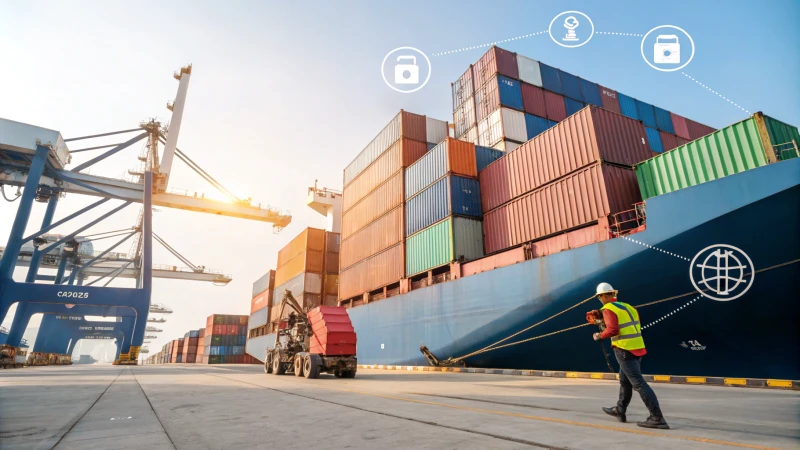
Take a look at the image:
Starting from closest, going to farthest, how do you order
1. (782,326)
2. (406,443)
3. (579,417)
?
(406,443), (579,417), (782,326)

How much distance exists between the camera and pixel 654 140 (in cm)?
2117

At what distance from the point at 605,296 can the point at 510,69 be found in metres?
20.0

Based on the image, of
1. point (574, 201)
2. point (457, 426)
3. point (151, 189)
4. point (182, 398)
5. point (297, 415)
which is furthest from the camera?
point (151, 189)

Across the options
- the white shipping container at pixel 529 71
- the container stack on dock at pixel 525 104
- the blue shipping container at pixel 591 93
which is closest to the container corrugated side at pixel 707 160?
the container stack on dock at pixel 525 104

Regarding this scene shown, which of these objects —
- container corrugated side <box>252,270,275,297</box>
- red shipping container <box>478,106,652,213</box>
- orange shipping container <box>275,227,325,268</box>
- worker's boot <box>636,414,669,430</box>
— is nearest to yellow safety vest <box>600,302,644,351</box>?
worker's boot <box>636,414,669,430</box>

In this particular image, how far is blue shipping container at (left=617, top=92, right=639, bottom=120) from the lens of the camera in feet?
79.9

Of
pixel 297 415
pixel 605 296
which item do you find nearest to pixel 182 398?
pixel 297 415

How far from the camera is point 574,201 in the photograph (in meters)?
13.1

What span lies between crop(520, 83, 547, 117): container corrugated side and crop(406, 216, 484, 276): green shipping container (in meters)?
8.24

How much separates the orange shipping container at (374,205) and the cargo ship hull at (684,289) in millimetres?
9462

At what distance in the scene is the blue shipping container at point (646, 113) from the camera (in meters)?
23.7

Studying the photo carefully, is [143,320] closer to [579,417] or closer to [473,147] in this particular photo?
[473,147]

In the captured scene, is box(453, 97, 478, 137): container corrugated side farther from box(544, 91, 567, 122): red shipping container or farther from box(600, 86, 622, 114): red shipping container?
box(600, 86, 622, 114): red shipping container

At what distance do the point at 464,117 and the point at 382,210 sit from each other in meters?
7.69
